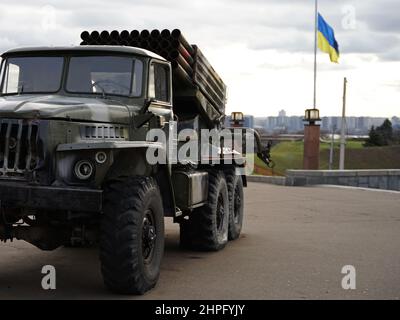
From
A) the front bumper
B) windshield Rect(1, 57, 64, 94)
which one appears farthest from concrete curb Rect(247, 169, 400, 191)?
the front bumper

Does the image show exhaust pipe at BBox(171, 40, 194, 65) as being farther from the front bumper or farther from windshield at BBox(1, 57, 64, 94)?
the front bumper

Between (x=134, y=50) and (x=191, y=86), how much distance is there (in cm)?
177

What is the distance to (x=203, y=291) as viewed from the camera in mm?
6926

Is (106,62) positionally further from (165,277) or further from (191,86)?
(165,277)

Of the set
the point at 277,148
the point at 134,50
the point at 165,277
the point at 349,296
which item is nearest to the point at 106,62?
the point at 134,50

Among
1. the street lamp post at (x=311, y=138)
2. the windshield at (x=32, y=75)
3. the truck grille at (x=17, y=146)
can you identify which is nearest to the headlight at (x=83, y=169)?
the truck grille at (x=17, y=146)

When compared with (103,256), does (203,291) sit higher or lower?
lower

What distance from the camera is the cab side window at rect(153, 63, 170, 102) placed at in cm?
788

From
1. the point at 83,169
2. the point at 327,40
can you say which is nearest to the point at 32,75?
the point at 83,169

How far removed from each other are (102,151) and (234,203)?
5.03 m

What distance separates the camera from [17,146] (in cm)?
629

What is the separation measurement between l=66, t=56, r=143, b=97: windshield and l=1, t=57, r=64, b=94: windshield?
6.5 inches

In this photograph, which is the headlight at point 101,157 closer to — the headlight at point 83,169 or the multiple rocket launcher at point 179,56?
the headlight at point 83,169

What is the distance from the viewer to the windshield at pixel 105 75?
7.45 m
